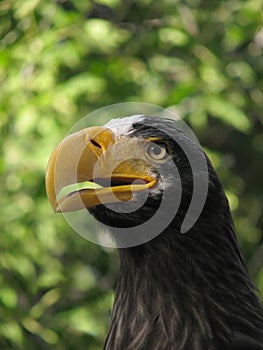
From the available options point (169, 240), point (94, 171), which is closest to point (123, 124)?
point (94, 171)

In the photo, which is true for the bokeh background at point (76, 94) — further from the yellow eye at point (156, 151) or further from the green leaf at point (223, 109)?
the yellow eye at point (156, 151)

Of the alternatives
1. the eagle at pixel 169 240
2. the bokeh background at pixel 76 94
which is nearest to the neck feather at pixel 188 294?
the eagle at pixel 169 240

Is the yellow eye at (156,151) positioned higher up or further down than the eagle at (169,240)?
higher up

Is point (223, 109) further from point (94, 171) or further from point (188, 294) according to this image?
point (94, 171)

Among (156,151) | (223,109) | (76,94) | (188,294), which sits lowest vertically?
(223,109)

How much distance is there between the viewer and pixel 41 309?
235 inches

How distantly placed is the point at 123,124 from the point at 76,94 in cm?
206

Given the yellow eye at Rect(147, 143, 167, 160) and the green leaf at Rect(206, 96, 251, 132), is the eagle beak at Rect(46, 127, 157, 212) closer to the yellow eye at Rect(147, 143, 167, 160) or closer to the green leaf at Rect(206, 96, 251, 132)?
the yellow eye at Rect(147, 143, 167, 160)

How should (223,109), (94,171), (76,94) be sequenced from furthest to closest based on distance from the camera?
(223,109) < (76,94) < (94,171)

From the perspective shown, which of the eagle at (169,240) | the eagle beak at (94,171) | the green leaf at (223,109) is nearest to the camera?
the eagle beak at (94,171)

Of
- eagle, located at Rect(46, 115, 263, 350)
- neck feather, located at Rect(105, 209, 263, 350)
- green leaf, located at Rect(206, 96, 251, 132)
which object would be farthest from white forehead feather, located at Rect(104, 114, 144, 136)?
green leaf, located at Rect(206, 96, 251, 132)

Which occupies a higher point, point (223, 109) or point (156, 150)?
point (156, 150)

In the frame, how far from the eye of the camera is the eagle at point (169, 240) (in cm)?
359

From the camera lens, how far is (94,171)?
11.5ft
